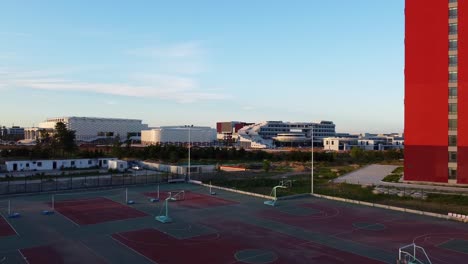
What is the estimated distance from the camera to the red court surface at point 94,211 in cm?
2930

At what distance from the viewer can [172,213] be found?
31.7m

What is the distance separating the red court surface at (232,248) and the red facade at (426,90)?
3572cm

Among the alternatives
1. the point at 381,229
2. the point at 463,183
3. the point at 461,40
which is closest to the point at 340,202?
the point at 381,229

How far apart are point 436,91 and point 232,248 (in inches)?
1654

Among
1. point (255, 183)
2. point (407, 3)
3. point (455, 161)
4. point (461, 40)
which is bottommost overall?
point (255, 183)

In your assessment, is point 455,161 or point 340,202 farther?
point 455,161

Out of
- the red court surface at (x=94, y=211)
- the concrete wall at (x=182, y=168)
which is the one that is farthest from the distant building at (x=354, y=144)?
the red court surface at (x=94, y=211)

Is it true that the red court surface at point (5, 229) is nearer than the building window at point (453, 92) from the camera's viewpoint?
Yes

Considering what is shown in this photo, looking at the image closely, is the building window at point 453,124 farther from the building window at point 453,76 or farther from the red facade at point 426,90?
the building window at point 453,76

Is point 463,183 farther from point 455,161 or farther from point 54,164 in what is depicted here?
point 54,164

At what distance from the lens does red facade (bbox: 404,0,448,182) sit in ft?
169

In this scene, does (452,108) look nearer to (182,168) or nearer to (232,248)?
(182,168)

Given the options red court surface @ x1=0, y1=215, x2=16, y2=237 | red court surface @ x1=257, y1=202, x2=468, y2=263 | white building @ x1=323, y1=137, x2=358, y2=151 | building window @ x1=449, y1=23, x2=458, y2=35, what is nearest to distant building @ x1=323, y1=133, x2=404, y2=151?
white building @ x1=323, y1=137, x2=358, y2=151

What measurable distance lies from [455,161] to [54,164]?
62529mm
